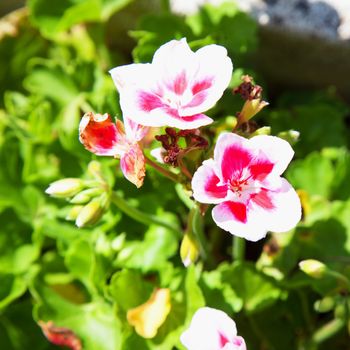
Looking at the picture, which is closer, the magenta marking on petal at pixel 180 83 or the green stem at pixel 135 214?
the magenta marking on petal at pixel 180 83

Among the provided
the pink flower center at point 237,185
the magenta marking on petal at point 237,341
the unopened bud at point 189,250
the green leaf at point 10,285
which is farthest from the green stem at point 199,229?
the green leaf at point 10,285

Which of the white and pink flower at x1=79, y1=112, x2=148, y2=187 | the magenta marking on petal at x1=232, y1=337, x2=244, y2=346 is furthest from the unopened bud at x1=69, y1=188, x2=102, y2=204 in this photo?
the magenta marking on petal at x1=232, y1=337, x2=244, y2=346

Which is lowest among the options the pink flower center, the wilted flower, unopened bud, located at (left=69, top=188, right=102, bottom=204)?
the wilted flower

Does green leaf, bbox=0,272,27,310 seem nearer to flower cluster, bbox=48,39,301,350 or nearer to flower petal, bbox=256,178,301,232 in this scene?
flower cluster, bbox=48,39,301,350

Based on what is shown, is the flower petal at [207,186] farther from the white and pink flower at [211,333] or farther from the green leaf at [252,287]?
the green leaf at [252,287]

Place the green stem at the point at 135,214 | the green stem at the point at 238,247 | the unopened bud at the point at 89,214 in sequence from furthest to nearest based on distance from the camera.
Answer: the green stem at the point at 238,247, the green stem at the point at 135,214, the unopened bud at the point at 89,214

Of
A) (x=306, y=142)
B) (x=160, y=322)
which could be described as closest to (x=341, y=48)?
(x=306, y=142)
